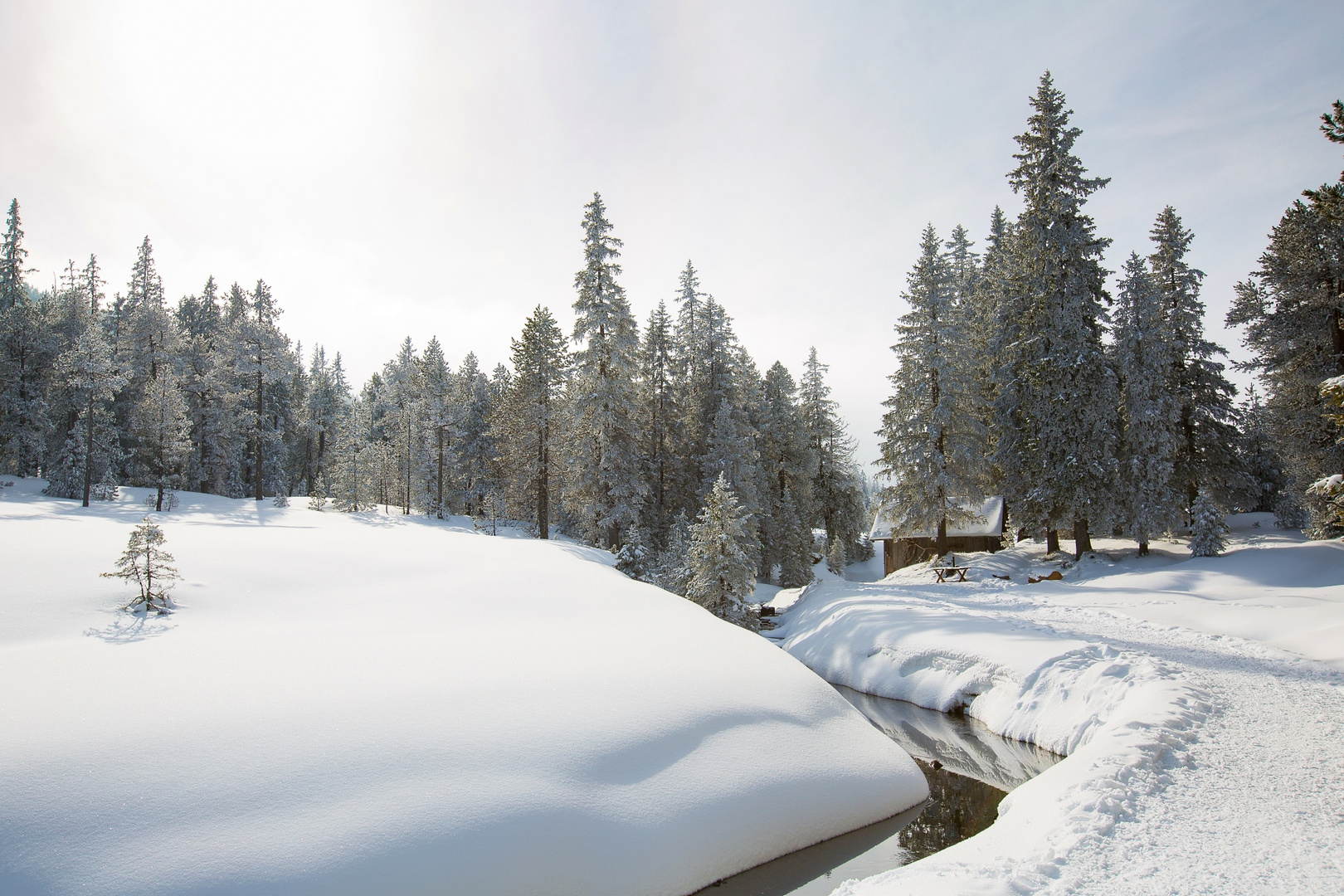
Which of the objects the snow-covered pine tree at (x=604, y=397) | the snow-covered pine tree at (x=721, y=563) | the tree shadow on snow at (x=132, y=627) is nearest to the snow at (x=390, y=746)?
the tree shadow on snow at (x=132, y=627)

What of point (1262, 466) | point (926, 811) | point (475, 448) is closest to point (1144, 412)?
point (1262, 466)

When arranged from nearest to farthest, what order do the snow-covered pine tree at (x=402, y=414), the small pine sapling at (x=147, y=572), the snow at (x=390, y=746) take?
the snow at (x=390, y=746)
the small pine sapling at (x=147, y=572)
the snow-covered pine tree at (x=402, y=414)

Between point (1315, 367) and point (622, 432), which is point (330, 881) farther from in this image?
point (1315, 367)

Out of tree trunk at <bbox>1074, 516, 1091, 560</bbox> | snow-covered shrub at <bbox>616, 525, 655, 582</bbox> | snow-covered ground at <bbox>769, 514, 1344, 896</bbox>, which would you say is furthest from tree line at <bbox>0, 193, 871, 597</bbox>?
tree trunk at <bbox>1074, 516, 1091, 560</bbox>

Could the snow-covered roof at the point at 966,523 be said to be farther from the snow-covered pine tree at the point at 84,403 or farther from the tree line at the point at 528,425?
the snow-covered pine tree at the point at 84,403

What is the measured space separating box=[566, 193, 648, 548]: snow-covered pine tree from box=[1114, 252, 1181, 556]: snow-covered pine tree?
19911mm

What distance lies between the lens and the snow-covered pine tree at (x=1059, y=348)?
23.9 meters

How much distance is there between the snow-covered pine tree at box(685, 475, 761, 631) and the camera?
19.8 meters

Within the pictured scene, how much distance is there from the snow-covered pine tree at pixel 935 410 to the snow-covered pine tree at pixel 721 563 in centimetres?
1271

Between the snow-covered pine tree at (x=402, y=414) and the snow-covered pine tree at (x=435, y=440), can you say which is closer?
the snow-covered pine tree at (x=435, y=440)

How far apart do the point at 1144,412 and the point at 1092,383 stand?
2.28 m

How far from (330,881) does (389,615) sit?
22.5 feet

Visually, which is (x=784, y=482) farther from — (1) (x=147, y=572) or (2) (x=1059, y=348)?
(1) (x=147, y=572)

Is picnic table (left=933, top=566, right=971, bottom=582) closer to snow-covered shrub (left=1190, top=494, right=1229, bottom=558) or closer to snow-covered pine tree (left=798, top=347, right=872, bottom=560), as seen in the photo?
snow-covered shrub (left=1190, top=494, right=1229, bottom=558)
